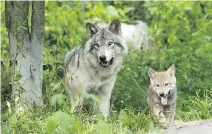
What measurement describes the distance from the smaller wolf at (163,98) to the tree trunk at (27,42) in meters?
1.76

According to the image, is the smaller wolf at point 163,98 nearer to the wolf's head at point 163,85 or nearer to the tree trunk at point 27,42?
the wolf's head at point 163,85

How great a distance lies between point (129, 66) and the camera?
1087cm

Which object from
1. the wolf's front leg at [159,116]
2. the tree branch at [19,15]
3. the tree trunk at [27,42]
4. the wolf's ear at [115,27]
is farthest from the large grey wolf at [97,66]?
the wolf's front leg at [159,116]

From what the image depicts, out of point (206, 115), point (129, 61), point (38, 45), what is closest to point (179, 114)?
point (206, 115)

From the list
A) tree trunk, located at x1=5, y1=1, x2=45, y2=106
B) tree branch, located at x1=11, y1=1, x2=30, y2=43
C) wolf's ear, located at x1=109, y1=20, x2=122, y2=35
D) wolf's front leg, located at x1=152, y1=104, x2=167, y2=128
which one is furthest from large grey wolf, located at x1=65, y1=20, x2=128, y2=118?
wolf's front leg, located at x1=152, y1=104, x2=167, y2=128

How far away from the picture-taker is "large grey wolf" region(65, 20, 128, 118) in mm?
8086

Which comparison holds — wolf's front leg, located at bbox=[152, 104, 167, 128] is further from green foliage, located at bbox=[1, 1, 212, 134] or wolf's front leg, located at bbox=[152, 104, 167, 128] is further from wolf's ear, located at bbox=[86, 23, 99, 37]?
wolf's ear, located at bbox=[86, 23, 99, 37]

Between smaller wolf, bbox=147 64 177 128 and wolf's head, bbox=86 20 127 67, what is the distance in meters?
0.95

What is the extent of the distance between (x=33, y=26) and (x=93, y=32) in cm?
89

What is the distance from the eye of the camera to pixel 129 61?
1116cm

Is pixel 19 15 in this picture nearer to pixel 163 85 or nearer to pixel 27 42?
pixel 27 42

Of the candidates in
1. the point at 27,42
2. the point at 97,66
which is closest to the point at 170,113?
Answer: the point at 97,66

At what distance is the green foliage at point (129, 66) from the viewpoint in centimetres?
661

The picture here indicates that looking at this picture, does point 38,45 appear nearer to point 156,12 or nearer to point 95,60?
point 95,60
